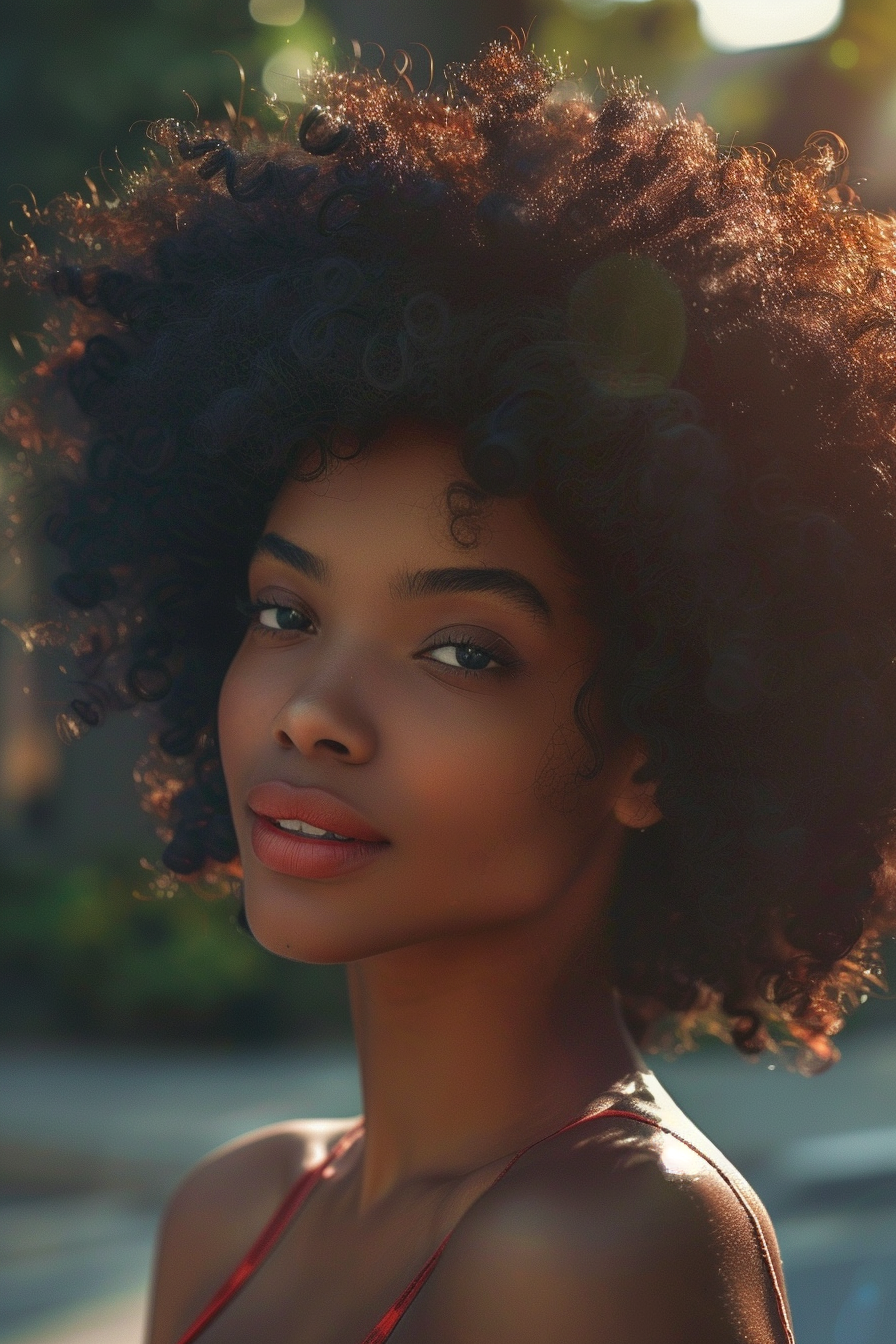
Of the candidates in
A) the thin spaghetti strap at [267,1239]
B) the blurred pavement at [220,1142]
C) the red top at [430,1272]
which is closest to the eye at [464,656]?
the red top at [430,1272]

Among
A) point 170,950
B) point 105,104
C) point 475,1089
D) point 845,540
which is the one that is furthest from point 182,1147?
point 845,540

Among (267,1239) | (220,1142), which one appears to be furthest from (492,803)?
(220,1142)

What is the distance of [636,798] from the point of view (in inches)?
87.7

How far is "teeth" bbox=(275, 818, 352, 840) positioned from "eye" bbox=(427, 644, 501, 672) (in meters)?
0.27

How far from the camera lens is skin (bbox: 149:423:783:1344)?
1780 millimetres

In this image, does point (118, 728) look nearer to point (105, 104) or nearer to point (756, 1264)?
point (105, 104)

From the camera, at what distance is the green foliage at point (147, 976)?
9562 millimetres

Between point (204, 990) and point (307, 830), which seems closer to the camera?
point (307, 830)

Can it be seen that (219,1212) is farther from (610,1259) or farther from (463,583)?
(463,583)

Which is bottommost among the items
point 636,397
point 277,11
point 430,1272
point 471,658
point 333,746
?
point 430,1272

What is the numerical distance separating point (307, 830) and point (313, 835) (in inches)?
0.5

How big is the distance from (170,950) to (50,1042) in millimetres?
945

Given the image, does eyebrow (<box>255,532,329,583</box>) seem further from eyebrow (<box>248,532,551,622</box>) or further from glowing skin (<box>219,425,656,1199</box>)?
eyebrow (<box>248,532,551,622</box>)

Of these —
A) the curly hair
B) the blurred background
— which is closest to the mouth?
the curly hair
